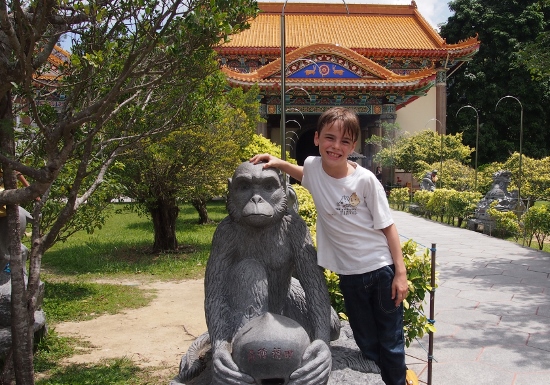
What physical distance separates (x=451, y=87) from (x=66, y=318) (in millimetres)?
27798

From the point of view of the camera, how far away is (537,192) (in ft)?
49.4

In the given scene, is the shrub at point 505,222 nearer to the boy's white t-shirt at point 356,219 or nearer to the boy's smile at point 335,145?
the boy's white t-shirt at point 356,219

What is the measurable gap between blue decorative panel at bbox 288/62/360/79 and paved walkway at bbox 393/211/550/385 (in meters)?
9.61

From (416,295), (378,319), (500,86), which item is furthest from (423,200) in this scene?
(500,86)

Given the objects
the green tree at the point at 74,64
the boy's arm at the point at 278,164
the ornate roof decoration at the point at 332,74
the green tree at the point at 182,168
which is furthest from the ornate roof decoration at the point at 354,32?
the boy's arm at the point at 278,164

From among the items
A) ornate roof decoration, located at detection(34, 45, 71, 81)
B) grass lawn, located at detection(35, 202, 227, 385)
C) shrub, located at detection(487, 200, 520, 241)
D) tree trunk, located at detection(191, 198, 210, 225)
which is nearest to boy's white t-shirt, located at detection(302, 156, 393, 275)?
ornate roof decoration, located at detection(34, 45, 71, 81)

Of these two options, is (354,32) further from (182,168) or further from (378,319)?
(378,319)

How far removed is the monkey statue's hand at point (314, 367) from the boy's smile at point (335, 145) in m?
0.84

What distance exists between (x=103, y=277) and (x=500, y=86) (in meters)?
25.9

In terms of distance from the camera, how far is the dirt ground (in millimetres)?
4559

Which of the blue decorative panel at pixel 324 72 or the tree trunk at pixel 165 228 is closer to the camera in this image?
the tree trunk at pixel 165 228

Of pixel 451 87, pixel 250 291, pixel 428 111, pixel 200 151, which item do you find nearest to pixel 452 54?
pixel 428 111

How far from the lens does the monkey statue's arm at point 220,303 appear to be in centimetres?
223

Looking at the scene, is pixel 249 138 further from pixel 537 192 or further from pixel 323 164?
pixel 537 192
